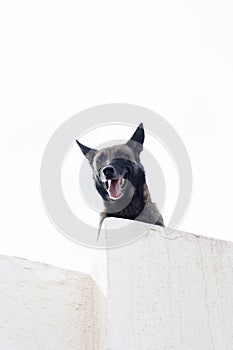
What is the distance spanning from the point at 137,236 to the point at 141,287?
395 millimetres

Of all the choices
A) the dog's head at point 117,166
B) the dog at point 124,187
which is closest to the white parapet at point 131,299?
the dog at point 124,187

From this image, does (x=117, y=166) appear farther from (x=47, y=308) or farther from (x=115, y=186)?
(x=47, y=308)

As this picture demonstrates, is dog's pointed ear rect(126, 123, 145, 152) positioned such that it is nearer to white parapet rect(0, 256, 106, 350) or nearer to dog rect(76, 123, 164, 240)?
dog rect(76, 123, 164, 240)

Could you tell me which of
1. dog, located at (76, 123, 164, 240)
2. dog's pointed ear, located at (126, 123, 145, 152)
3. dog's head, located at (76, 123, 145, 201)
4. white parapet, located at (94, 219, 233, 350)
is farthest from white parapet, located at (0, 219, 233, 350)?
dog's pointed ear, located at (126, 123, 145, 152)

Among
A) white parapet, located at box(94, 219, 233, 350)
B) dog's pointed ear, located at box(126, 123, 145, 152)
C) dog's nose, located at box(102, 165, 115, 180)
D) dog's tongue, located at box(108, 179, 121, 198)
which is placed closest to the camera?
white parapet, located at box(94, 219, 233, 350)

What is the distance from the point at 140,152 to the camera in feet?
23.0

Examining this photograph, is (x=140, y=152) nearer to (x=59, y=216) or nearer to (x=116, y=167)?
(x=116, y=167)

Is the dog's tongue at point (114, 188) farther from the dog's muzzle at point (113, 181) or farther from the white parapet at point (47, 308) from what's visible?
the white parapet at point (47, 308)

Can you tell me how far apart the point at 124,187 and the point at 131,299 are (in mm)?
2746

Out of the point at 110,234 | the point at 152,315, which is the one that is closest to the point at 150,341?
the point at 152,315

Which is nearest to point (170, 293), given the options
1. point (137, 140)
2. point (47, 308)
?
point (47, 308)

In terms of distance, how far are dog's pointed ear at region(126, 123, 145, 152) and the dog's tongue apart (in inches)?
28.0

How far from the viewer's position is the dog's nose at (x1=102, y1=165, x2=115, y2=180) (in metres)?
6.45

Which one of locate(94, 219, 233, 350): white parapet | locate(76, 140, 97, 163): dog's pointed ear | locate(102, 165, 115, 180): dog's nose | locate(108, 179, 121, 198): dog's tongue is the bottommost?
locate(94, 219, 233, 350): white parapet
